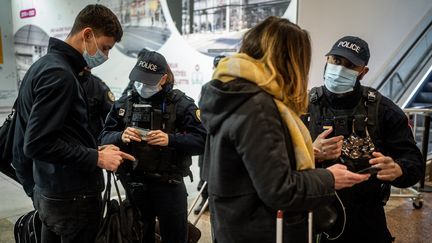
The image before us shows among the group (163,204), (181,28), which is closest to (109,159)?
(163,204)

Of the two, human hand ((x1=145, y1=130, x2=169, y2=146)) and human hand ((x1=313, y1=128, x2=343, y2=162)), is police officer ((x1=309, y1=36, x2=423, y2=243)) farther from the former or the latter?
human hand ((x1=145, y1=130, x2=169, y2=146))

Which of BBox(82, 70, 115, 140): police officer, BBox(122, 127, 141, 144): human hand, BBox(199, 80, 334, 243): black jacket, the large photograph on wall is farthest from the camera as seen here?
the large photograph on wall

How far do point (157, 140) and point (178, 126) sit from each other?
205 mm

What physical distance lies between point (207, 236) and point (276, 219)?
2.21m

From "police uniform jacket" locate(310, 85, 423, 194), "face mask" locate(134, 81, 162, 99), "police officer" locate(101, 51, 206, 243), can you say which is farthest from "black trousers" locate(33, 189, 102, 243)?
"police uniform jacket" locate(310, 85, 423, 194)

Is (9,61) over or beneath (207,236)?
over

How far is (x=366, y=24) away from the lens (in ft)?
15.0

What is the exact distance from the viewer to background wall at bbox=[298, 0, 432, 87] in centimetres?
371

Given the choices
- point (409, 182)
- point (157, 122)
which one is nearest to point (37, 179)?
point (157, 122)

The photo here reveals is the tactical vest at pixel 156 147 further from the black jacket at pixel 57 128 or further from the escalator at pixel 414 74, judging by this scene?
the escalator at pixel 414 74

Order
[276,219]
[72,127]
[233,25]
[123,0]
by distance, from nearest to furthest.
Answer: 1. [276,219]
2. [72,127]
3. [233,25]
4. [123,0]

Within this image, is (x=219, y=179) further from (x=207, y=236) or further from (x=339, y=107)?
(x=207, y=236)

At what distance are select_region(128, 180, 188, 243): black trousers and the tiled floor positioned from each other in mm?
1071

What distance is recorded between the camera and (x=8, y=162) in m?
1.77
